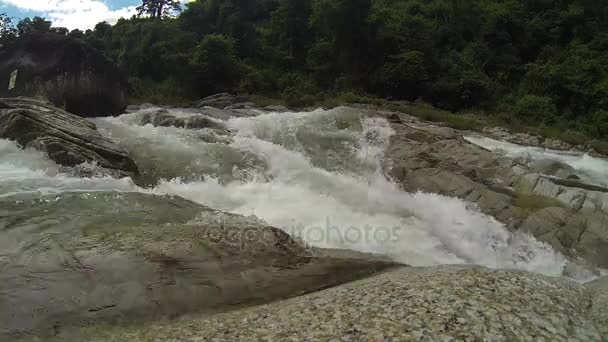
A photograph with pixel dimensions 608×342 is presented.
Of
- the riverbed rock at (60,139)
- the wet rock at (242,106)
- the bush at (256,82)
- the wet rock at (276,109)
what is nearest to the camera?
the riverbed rock at (60,139)

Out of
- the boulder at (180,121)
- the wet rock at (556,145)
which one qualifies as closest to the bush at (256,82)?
the boulder at (180,121)

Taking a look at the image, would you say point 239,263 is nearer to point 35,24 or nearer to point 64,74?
point 64,74

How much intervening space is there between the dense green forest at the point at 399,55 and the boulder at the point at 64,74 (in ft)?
30.3

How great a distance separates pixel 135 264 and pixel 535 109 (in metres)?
34.4

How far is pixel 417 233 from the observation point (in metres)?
11.5

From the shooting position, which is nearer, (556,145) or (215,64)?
(556,145)

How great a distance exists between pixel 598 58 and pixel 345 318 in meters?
44.9

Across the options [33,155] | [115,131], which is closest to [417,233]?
[33,155]

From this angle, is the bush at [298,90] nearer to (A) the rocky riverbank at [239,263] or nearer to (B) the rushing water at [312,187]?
(B) the rushing water at [312,187]

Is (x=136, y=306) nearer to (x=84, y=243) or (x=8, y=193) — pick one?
(x=84, y=243)

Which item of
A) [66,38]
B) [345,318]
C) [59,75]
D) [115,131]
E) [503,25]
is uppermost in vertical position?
[503,25]

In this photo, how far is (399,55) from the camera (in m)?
40.9

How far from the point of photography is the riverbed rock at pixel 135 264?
609cm

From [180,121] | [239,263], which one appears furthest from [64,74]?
[239,263]
